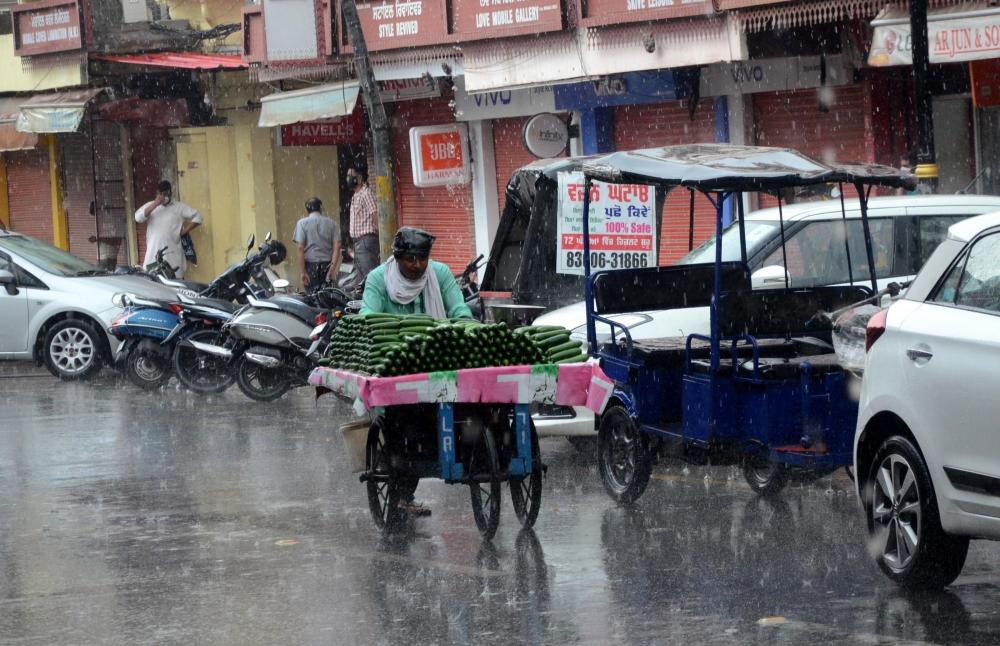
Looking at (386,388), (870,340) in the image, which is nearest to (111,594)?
(386,388)

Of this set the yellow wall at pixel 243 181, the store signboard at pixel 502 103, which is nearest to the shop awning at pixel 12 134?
the yellow wall at pixel 243 181

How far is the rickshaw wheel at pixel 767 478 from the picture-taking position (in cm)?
948

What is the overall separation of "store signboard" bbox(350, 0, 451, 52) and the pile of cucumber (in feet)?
A: 42.2

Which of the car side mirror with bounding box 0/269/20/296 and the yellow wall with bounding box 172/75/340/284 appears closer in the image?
the car side mirror with bounding box 0/269/20/296

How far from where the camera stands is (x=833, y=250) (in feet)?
36.3

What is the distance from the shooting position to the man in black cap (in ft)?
28.5

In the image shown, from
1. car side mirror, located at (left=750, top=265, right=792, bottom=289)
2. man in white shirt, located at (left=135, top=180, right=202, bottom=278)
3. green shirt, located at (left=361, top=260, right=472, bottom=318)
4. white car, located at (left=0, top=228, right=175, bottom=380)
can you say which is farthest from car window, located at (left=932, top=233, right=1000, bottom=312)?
man in white shirt, located at (left=135, top=180, right=202, bottom=278)

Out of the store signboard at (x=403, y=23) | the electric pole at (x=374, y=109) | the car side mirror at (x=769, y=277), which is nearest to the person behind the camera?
the car side mirror at (x=769, y=277)

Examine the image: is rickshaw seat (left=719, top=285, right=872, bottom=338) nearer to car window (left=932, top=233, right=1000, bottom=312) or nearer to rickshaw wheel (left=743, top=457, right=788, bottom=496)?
rickshaw wheel (left=743, top=457, right=788, bottom=496)

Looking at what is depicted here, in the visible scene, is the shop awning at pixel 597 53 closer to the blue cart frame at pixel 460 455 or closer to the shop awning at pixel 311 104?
the shop awning at pixel 311 104

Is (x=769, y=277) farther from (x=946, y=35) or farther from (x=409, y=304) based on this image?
(x=946, y=35)

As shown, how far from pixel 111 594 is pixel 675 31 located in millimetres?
11548

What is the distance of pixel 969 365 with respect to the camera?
6328mm

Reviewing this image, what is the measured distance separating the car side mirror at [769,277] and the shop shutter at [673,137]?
838cm
